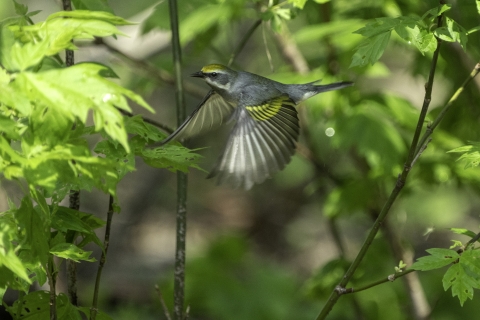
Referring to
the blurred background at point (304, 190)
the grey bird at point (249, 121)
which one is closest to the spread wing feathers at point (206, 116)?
the grey bird at point (249, 121)

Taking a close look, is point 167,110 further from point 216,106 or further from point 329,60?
point 216,106

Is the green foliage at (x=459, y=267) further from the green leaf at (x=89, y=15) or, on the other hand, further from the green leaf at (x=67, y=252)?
the green leaf at (x=89, y=15)

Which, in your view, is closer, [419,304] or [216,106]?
[216,106]

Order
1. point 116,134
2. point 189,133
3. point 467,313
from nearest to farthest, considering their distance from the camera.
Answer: point 116,134
point 189,133
point 467,313

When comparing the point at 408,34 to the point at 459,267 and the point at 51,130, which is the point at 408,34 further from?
the point at 51,130

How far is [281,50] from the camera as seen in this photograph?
11.4 ft

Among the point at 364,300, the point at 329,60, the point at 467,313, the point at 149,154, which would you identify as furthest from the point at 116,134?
the point at 467,313

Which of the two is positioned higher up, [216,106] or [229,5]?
[229,5]

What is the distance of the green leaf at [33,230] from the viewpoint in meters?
1.33

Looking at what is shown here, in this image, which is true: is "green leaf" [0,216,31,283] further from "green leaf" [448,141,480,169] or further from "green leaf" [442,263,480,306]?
"green leaf" [448,141,480,169]

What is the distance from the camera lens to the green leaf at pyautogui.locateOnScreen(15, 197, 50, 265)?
52.2 inches

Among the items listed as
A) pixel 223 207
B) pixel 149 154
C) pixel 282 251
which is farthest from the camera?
A: pixel 223 207

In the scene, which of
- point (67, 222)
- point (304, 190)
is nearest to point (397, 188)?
→ point (67, 222)

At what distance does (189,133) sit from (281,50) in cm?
148
